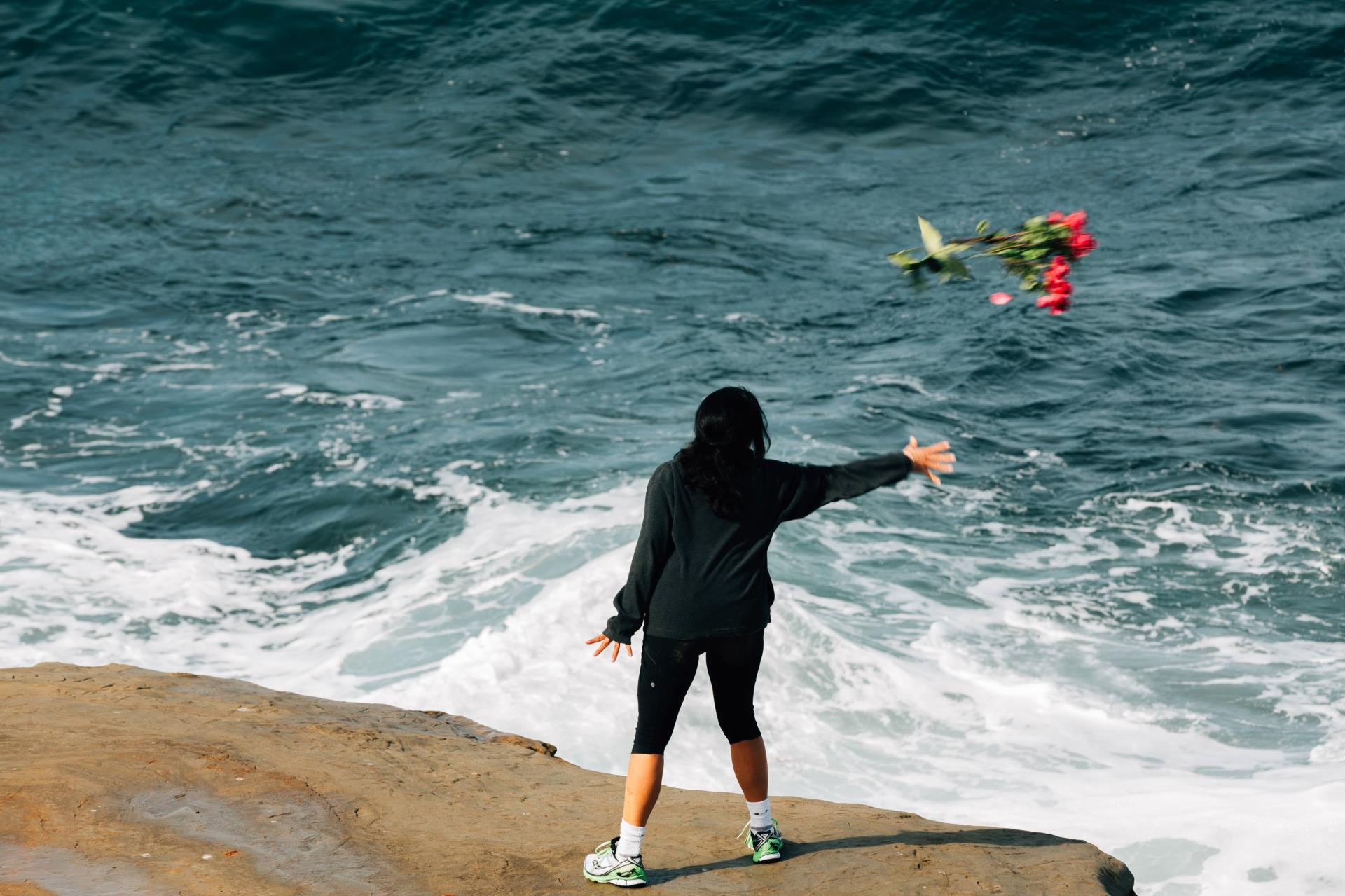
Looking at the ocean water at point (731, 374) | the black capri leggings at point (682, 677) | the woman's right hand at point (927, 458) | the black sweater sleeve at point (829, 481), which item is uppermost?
the woman's right hand at point (927, 458)

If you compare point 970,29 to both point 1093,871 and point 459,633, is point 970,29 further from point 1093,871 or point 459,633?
point 1093,871

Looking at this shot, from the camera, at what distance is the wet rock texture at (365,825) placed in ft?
13.4

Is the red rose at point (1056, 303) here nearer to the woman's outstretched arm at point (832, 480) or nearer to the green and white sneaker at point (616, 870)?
the woman's outstretched arm at point (832, 480)

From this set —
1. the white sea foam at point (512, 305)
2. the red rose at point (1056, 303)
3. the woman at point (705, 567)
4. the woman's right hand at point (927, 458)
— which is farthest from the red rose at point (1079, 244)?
the white sea foam at point (512, 305)

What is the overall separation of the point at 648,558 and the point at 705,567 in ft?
0.56

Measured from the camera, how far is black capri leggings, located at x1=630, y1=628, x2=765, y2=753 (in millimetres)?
4090

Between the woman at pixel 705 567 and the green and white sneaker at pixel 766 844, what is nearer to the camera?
the woman at pixel 705 567

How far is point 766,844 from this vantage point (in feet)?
14.2

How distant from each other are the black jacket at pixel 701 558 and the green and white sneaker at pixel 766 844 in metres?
0.73

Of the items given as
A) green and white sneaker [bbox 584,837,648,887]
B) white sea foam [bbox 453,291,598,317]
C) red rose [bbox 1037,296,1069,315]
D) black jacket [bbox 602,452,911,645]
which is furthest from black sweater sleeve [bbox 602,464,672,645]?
white sea foam [bbox 453,291,598,317]

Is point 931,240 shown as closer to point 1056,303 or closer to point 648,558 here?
point 1056,303

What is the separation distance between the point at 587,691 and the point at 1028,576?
3061 mm

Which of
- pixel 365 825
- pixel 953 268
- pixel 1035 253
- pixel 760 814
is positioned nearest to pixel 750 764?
pixel 760 814

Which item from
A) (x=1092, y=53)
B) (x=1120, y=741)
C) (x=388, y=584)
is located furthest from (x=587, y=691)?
(x=1092, y=53)
